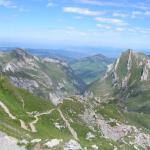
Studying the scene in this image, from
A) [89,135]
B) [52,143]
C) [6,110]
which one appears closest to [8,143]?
[52,143]

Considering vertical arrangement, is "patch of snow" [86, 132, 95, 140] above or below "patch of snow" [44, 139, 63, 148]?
below

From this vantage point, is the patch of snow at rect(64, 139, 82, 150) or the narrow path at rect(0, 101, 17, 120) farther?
the narrow path at rect(0, 101, 17, 120)

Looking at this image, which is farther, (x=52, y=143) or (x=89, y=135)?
(x=89, y=135)

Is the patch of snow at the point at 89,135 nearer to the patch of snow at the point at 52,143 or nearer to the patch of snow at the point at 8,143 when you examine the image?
the patch of snow at the point at 52,143

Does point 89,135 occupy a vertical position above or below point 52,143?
below

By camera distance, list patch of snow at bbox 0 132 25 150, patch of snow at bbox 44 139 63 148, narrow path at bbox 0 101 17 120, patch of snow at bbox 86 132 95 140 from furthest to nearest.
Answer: patch of snow at bbox 86 132 95 140 < narrow path at bbox 0 101 17 120 < patch of snow at bbox 44 139 63 148 < patch of snow at bbox 0 132 25 150

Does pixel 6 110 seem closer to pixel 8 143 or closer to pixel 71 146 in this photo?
pixel 8 143

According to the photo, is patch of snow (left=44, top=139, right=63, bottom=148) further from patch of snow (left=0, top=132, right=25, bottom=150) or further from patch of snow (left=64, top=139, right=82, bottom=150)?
patch of snow (left=0, top=132, right=25, bottom=150)

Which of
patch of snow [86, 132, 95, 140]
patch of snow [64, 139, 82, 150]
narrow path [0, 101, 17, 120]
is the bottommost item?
patch of snow [86, 132, 95, 140]

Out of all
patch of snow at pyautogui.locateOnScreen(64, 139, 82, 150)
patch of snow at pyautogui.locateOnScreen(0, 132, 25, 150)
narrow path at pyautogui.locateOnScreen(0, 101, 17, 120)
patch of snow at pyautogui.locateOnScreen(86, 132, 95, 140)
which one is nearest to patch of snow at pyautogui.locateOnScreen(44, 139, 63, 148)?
patch of snow at pyautogui.locateOnScreen(64, 139, 82, 150)

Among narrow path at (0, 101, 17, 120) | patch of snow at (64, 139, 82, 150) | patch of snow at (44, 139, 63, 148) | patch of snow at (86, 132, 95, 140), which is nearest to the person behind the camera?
patch of snow at (64, 139, 82, 150)

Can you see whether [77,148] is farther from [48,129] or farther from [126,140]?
[126,140]

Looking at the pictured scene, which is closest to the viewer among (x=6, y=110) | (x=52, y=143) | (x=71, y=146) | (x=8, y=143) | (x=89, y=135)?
(x=8, y=143)

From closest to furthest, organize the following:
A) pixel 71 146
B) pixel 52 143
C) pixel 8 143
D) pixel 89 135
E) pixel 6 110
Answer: pixel 8 143, pixel 71 146, pixel 52 143, pixel 6 110, pixel 89 135
